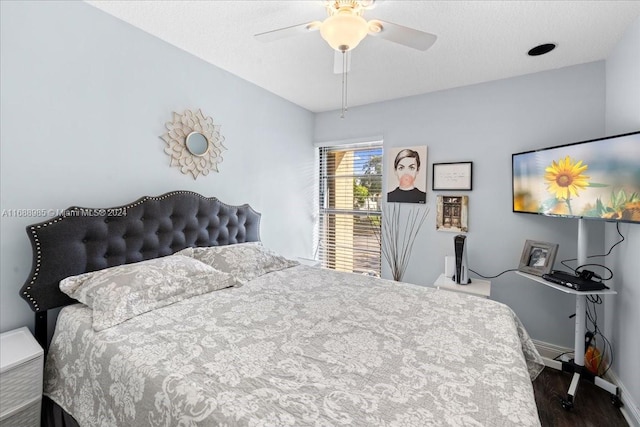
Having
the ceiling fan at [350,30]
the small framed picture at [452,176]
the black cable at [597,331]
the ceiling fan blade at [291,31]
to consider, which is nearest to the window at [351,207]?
the small framed picture at [452,176]

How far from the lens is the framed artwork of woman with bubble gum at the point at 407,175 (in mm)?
3230

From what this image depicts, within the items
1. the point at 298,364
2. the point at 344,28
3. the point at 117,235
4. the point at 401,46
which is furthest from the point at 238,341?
the point at 401,46

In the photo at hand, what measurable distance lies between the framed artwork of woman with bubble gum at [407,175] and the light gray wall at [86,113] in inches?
70.5

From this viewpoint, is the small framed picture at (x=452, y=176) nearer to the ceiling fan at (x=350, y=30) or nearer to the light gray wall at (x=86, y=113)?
the ceiling fan at (x=350, y=30)

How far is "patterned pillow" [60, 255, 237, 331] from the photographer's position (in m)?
1.46

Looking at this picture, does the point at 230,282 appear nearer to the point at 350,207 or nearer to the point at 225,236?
the point at 225,236

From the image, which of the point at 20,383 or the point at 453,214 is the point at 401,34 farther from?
the point at 20,383

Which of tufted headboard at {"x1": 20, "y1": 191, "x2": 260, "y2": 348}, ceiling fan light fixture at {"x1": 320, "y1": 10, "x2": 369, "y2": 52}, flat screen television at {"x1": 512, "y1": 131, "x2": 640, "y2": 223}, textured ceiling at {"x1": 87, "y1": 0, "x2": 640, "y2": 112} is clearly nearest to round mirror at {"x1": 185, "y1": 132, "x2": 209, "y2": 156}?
tufted headboard at {"x1": 20, "y1": 191, "x2": 260, "y2": 348}

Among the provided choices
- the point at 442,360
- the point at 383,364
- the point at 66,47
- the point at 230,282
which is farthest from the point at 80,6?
the point at 442,360

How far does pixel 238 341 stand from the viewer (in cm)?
129

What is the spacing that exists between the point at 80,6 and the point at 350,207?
311 centimetres

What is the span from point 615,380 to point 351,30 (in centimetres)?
301

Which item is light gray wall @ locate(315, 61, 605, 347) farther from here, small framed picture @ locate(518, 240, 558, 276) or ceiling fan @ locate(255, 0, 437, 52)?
ceiling fan @ locate(255, 0, 437, 52)

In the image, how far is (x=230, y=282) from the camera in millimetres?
2070
